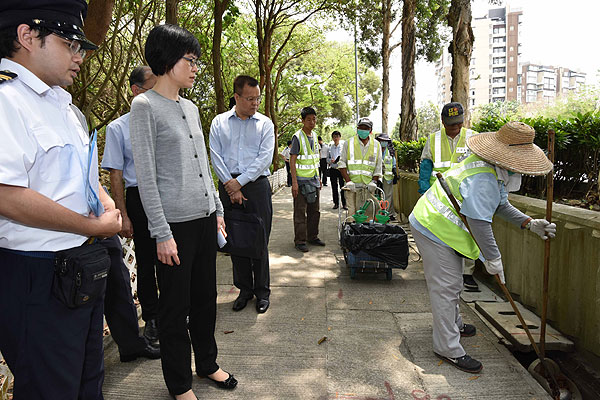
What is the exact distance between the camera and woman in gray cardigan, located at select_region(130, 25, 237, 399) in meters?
2.31

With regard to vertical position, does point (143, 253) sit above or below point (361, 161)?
below

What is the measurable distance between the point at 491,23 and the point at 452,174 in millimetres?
125907

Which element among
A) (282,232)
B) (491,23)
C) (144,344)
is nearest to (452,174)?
(144,344)

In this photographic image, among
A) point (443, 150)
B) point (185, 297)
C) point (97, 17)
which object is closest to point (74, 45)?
point (185, 297)

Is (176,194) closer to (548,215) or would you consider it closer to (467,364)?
(467,364)

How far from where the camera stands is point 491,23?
110812mm

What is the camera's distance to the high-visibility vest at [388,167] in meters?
8.58

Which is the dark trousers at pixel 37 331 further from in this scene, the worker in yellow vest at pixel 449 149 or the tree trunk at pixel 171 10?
the tree trunk at pixel 171 10

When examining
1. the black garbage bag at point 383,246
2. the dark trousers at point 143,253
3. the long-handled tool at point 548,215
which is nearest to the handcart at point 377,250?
the black garbage bag at point 383,246

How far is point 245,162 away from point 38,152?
292cm

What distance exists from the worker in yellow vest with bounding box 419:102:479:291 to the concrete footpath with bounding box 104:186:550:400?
23.5 inches

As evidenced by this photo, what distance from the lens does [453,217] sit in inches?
125

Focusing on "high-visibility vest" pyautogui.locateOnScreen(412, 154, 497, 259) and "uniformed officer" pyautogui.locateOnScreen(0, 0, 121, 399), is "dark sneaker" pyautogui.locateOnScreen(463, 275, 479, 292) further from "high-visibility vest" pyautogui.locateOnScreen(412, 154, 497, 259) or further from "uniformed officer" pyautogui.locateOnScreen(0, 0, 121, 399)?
"uniformed officer" pyautogui.locateOnScreen(0, 0, 121, 399)

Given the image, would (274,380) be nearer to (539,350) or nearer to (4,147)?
(539,350)
